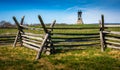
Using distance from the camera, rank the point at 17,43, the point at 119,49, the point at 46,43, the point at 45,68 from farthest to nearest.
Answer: the point at 17,43 < the point at 119,49 < the point at 46,43 < the point at 45,68

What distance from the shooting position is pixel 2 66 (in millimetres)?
7160

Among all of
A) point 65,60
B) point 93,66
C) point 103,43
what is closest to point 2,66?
point 65,60

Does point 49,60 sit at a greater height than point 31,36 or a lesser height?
lesser

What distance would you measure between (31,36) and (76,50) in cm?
300

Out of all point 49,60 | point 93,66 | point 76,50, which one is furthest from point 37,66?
point 76,50

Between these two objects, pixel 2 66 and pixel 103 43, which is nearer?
pixel 2 66

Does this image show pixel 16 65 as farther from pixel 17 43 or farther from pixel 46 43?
pixel 17 43

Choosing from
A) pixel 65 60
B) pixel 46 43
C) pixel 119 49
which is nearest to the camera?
pixel 65 60

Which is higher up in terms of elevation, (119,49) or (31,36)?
(31,36)

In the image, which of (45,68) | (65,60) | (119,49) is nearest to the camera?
(45,68)

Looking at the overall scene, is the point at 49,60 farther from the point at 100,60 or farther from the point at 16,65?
the point at 100,60

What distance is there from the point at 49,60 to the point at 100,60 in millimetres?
2181

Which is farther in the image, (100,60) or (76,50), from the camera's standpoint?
(76,50)

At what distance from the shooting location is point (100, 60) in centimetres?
812
